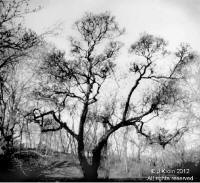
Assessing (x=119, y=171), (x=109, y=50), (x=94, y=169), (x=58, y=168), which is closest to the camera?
(x=94, y=169)

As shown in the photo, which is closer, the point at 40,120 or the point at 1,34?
the point at 1,34

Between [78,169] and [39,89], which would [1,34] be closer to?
[39,89]

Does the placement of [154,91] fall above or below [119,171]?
above

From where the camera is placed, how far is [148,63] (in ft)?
59.8

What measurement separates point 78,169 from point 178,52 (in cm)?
1590

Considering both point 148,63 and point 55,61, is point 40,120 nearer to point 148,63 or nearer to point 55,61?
point 55,61

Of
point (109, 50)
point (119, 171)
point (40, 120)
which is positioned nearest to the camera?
point (40, 120)

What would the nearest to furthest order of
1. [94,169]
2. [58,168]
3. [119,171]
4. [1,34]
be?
[1,34], [94,169], [58,168], [119,171]

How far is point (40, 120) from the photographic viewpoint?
17.4m

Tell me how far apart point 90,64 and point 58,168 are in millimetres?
12058

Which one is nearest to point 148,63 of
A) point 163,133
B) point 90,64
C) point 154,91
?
point 154,91

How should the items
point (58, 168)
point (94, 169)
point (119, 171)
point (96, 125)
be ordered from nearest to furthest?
point (94, 169) → point (58, 168) → point (119, 171) → point (96, 125)

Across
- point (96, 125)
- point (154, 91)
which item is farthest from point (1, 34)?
point (96, 125)

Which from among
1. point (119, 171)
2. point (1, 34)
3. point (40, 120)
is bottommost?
point (119, 171)
